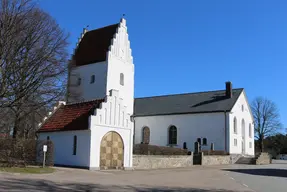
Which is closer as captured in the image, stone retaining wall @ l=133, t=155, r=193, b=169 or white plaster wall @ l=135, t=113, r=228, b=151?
stone retaining wall @ l=133, t=155, r=193, b=169

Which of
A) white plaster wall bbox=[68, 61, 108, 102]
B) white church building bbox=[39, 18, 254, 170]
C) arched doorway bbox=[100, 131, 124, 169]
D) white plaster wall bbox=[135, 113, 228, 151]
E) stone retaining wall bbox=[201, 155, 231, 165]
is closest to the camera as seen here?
arched doorway bbox=[100, 131, 124, 169]

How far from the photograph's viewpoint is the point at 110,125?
2595 centimetres

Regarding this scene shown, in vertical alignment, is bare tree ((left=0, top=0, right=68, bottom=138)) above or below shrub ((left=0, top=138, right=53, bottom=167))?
above

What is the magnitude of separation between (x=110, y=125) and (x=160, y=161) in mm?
8010

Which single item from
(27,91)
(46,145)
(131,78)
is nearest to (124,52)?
(131,78)

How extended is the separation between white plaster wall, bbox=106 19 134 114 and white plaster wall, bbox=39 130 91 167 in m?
16.3

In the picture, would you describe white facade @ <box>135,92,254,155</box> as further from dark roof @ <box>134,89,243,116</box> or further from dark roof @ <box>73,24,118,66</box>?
dark roof @ <box>73,24,118,66</box>

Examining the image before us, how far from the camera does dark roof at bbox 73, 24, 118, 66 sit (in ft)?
145

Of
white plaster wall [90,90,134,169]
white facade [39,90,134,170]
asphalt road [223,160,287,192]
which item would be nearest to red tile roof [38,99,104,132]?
white facade [39,90,134,170]

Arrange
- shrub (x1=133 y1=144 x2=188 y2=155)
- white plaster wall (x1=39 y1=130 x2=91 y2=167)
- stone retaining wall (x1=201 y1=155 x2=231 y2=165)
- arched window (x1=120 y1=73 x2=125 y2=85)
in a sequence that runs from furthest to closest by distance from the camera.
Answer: arched window (x1=120 y1=73 x2=125 y2=85), stone retaining wall (x1=201 y1=155 x2=231 y2=165), shrub (x1=133 y1=144 x2=188 y2=155), white plaster wall (x1=39 y1=130 x2=91 y2=167)

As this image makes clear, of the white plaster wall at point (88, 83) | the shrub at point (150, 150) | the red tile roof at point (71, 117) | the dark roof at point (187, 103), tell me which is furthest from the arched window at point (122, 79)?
the red tile roof at point (71, 117)

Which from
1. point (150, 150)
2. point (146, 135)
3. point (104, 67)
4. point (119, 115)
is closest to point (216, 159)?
point (150, 150)

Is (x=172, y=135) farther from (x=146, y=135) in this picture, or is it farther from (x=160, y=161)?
→ (x=160, y=161)

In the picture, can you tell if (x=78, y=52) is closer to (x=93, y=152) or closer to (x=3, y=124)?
(x=3, y=124)
